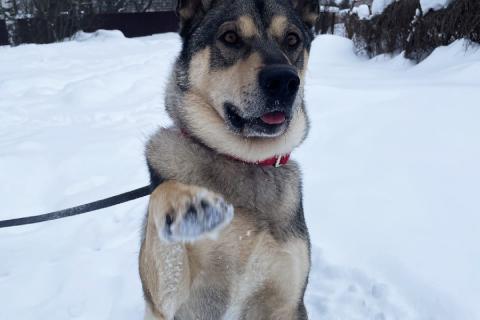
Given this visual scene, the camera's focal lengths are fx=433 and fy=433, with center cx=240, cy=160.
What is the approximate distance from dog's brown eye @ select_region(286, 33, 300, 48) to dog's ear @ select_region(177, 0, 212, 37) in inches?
19.8

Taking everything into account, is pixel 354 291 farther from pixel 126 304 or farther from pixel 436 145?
pixel 436 145

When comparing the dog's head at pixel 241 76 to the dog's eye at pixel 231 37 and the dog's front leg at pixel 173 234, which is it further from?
the dog's front leg at pixel 173 234

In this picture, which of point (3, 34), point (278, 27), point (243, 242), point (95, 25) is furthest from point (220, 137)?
point (95, 25)

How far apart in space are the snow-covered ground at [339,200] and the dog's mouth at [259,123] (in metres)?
0.74

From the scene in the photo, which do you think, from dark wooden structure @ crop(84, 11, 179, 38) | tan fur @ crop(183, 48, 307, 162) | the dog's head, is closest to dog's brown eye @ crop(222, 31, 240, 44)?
the dog's head

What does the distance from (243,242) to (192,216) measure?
481mm

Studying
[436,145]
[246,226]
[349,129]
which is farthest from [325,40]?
[246,226]

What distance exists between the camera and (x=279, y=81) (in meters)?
1.97

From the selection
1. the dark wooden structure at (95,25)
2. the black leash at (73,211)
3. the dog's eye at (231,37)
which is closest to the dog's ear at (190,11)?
the dog's eye at (231,37)

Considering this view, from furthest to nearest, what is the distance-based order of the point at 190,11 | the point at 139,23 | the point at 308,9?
the point at 139,23 → the point at 308,9 → the point at 190,11

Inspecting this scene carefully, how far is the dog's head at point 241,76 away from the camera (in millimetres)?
2035

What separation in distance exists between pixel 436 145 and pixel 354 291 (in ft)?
5.96

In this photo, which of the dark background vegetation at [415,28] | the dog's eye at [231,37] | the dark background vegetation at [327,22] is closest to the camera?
the dog's eye at [231,37]

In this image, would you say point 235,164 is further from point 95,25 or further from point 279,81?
point 95,25
